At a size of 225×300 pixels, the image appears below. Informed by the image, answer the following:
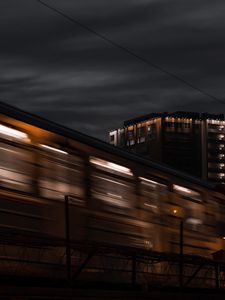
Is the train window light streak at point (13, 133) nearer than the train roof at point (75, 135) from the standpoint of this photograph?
Yes

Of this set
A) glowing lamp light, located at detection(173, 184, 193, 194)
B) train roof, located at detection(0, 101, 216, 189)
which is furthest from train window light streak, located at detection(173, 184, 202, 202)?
train roof, located at detection(0, 101, 216, 189)

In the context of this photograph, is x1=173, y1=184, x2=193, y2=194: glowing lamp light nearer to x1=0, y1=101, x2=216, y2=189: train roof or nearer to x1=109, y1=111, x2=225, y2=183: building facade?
x1=0, y1=101, x2=216, y2=189: train roof

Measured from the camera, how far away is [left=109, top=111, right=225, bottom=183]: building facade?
157 m

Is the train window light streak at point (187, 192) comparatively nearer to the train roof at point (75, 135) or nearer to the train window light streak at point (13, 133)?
the train roof at point (75, 135)

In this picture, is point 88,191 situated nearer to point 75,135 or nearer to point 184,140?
point 75,135

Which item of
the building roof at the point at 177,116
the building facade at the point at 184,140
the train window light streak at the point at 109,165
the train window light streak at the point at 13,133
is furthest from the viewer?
the building roof at the point at 177,116

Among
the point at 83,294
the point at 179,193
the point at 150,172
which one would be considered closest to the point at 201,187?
the point at 179,193

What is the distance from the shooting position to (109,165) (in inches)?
669

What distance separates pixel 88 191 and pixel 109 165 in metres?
1.23

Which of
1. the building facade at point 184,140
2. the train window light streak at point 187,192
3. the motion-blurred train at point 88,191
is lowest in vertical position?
the motion-blurred train at point 88,191

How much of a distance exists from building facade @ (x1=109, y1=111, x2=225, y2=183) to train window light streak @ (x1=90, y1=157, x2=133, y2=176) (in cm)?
13796

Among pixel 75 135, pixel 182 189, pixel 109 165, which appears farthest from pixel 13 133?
pixel 182 189

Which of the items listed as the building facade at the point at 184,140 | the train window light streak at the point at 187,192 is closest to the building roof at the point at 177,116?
the building facade at the point at 184,140

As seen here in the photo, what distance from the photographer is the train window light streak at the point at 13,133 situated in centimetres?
1357
